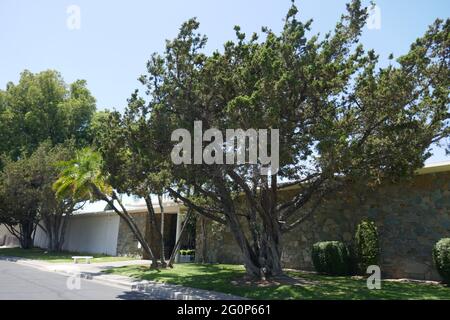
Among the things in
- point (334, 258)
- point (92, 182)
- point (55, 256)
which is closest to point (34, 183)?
point (55, 256)

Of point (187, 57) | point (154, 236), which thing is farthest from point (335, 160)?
point (154, 236)

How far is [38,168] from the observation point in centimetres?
2917

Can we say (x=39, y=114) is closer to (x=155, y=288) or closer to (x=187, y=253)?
(x=187, y=253)

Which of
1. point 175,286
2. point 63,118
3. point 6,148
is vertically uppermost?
point 63,118

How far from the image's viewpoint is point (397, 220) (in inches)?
584

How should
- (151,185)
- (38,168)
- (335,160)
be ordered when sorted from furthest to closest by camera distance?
(38,168), (151,185), (335,160)

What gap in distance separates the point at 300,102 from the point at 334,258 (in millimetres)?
6659

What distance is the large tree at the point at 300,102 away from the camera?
10.4m

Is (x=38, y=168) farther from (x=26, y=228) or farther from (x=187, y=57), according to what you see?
(x=187, y=57)

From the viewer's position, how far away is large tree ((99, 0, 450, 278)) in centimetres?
1045

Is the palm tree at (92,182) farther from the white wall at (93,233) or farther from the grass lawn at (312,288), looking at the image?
the white wall at (93,233)

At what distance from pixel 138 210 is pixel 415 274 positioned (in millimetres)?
18353

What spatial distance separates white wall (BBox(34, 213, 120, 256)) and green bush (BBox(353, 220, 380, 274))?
19.8 metres

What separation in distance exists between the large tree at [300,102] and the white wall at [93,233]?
18629mm
